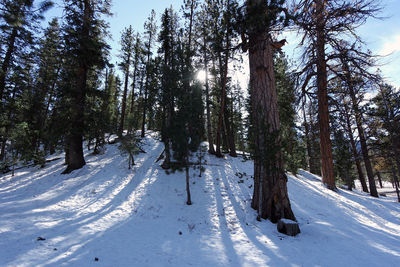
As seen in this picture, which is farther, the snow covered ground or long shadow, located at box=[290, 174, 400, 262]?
long shadow, located at box=[290, 174, 400, 262]

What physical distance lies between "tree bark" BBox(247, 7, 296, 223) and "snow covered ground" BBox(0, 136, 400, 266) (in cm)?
66

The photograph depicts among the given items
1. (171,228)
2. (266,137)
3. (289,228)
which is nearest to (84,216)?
(171,228)

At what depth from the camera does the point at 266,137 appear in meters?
4.95

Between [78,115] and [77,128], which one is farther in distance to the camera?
[78,115]

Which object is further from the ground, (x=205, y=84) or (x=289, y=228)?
(x=205, y=84)

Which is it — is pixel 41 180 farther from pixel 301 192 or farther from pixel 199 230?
pixel 301 192

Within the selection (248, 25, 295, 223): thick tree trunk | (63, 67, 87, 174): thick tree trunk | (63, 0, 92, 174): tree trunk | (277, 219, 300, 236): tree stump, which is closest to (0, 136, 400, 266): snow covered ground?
(277, 219, 300, 236): tree stump

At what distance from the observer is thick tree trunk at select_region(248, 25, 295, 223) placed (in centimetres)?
491

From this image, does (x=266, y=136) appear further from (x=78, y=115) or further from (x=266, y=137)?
(x=78, y=115)

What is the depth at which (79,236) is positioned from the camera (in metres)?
3.97

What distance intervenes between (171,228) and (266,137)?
424 cm

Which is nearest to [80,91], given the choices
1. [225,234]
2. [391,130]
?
[225,234]

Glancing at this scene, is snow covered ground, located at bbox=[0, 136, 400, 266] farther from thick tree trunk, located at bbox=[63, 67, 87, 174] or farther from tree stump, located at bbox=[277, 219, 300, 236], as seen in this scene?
thick tree trunk, located at bbox=[63, 67, 87, 174]

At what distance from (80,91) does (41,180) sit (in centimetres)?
616
